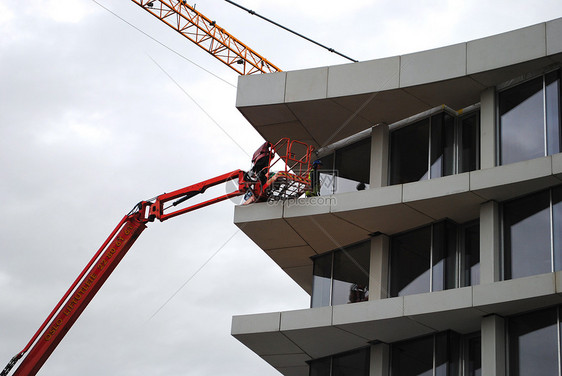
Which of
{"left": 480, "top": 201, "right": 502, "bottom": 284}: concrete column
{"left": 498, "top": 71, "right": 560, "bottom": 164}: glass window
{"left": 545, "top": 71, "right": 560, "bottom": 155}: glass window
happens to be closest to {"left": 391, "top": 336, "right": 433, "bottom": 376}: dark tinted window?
{"left": 480, "top": 201, "right": 502, "bottom": 284}: concrete column

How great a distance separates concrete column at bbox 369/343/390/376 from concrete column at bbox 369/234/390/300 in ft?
5.60

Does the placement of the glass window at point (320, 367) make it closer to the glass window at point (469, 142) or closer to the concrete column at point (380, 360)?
the concrete column at point (380, 360)

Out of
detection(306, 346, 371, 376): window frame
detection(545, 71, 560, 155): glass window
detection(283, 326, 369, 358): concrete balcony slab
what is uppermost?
detection(545, 71, 560, 155): glass window

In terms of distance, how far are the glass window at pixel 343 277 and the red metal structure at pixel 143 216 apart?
9.51 ft

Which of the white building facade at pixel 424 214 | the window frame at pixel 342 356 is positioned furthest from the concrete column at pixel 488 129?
the window frame at pixel 342 356

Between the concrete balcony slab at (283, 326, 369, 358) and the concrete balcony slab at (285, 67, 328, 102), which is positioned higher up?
the concrete balcony slab at (285, 67, 328, 102)

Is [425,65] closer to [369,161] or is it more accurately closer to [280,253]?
[369,161]

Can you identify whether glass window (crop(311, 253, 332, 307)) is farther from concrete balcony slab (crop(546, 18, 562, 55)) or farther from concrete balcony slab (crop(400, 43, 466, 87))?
concrete balcony slab (crop(546, 18, 562, 55))

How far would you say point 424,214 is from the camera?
28.5 metres

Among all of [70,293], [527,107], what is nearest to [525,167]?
[527,107]

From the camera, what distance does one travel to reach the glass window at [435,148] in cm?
2889

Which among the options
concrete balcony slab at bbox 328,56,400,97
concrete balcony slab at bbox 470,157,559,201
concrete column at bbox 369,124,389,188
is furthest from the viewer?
concrete column at bbox 369,124,389,188

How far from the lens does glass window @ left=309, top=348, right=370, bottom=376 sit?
2961 centimetres

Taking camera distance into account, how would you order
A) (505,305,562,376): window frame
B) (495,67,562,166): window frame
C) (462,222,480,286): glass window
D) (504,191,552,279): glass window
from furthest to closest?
(462,222,480,286): glass window < (495,67,562,166): window frame < (504,191,552,279): glass window < (505,305,562,376): window frame
